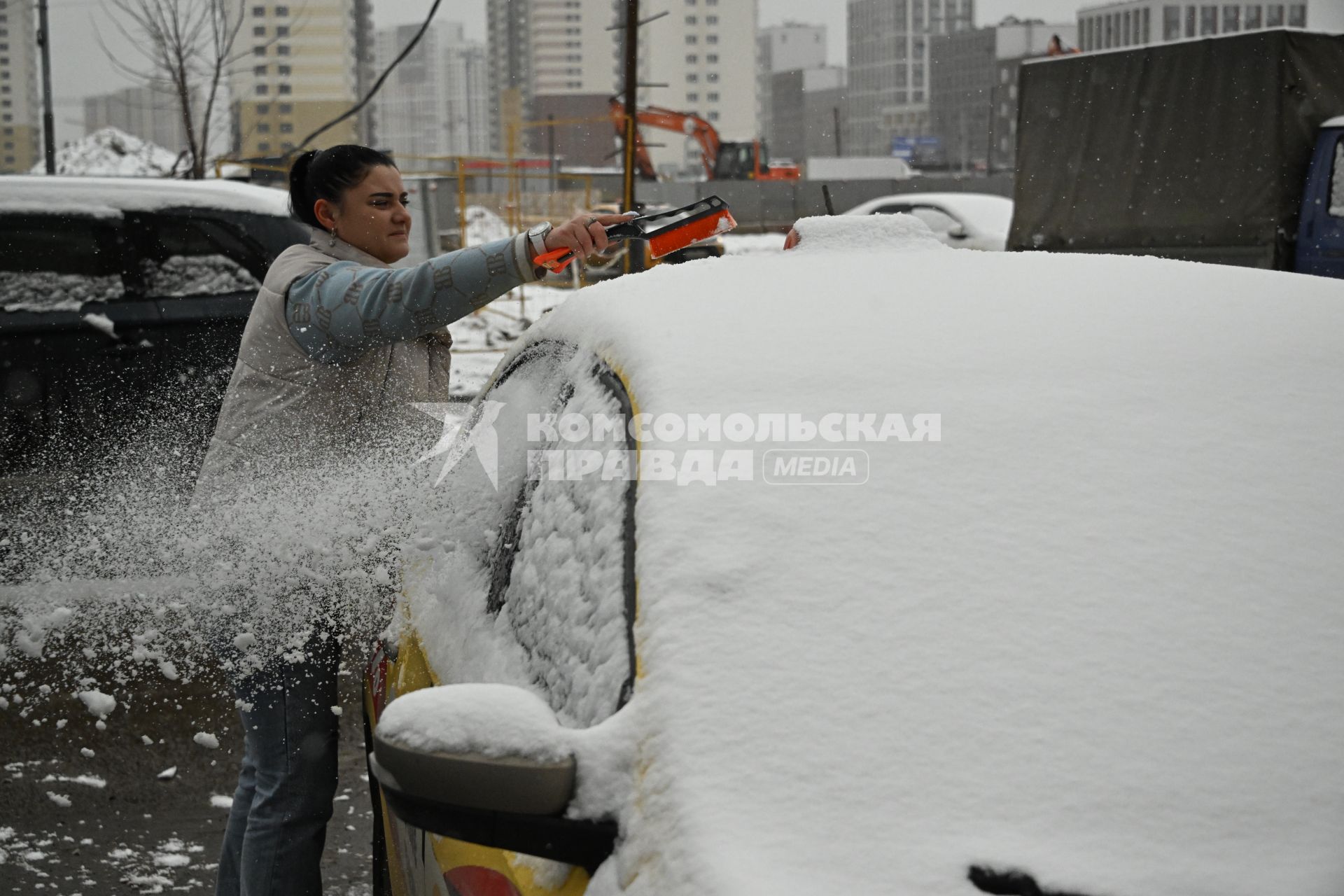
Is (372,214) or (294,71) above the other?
(294,71)

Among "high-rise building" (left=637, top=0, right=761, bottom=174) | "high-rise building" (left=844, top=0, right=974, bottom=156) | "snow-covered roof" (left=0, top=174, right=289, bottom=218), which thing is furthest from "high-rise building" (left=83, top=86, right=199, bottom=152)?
"high-rise building" (left=844, top=0, right=974, bottom=156)

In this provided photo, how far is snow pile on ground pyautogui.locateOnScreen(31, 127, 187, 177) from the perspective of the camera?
2198 cm

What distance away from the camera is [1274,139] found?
977 centimetres

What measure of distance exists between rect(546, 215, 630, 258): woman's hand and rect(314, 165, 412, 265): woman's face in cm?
41

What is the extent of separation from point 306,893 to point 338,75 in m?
44.7

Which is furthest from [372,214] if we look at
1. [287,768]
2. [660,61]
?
[660,61]

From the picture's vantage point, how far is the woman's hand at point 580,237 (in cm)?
243

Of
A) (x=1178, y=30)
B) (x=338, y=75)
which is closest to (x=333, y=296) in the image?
(x=338, y=75)

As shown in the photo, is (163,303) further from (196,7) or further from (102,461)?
(196,7)

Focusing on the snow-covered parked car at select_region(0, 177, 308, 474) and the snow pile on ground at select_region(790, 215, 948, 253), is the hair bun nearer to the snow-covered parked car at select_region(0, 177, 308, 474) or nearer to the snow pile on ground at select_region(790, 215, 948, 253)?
the snow pile on ground at select_region(790, 215, 948, 253)

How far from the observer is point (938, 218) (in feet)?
49.1

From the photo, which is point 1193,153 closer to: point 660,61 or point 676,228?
point 676,228

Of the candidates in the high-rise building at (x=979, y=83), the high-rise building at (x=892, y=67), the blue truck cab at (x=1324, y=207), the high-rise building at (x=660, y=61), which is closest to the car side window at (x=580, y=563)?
the blue truck cab at (x=1324, y=207)

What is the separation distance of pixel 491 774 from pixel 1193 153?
10.4m
